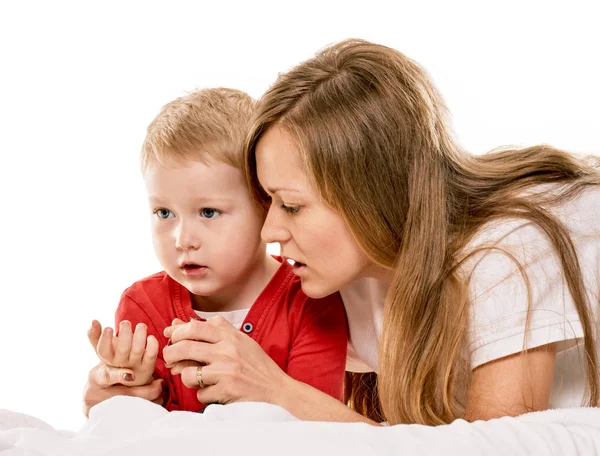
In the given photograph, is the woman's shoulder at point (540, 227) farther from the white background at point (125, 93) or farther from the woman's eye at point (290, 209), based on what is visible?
the white background at point (125, 93)

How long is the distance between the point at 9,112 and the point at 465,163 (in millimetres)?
1986

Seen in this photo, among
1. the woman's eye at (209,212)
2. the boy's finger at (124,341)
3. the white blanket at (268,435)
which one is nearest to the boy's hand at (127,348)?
the boy's finger at (124,341)

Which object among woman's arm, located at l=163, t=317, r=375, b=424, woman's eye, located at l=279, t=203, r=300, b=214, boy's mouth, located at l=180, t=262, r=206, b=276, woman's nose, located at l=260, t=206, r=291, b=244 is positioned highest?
woman's eye, located at l=279, t=203, r=300, b=214

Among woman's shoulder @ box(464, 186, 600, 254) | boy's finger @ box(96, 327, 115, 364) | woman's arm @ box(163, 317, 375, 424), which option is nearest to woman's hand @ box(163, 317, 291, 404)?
woman's arm @ box(163, 317, 375, 424)

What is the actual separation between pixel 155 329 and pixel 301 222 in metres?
0.45

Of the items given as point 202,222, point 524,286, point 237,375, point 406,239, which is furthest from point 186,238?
point 524,286

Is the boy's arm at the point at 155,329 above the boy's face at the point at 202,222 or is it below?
below

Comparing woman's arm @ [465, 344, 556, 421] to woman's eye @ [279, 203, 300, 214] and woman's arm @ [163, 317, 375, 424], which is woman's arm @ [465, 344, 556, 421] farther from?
woman's eye @ [279, 203, 300, 214]

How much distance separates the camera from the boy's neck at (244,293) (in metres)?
2.02

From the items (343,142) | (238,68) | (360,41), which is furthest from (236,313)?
(238,68)

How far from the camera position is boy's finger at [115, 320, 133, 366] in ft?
5.88

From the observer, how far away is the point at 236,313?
202cm

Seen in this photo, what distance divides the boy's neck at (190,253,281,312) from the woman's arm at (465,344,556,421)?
1.77 feet

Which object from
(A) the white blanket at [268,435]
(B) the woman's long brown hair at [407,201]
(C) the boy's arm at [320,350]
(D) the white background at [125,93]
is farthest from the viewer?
(D) the white background at [125,93]
